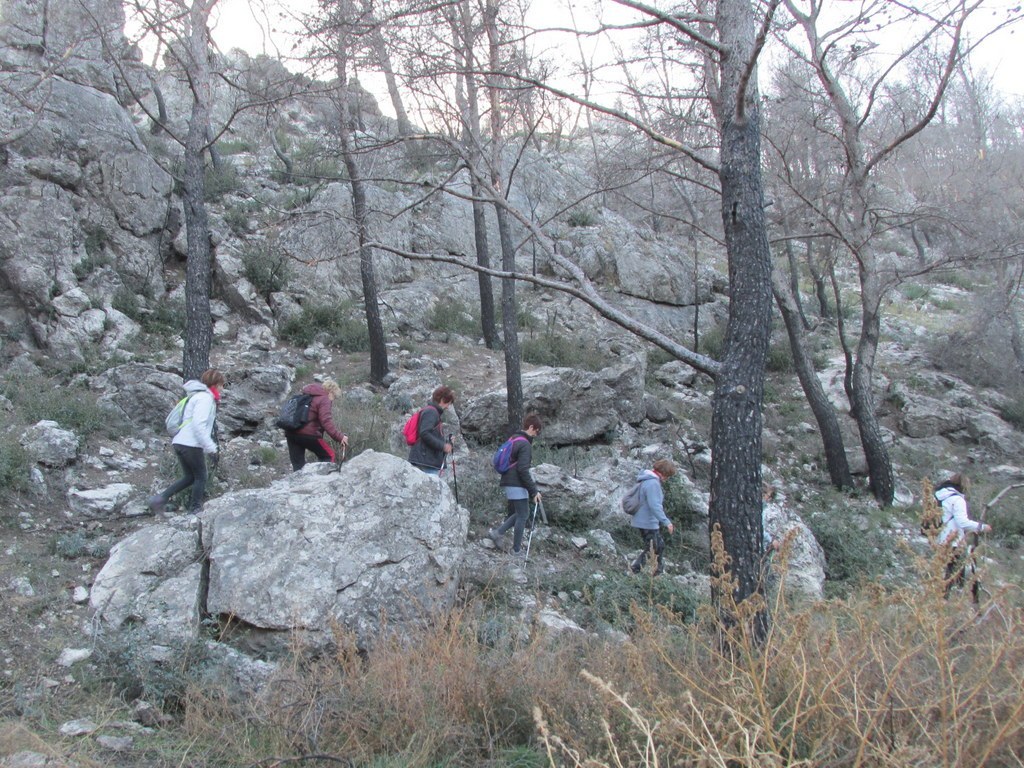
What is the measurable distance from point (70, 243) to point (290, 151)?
1048cm

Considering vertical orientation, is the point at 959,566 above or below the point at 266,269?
below

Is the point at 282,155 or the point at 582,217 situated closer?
the point at 282,155

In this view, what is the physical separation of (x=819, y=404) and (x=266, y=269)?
11.6m

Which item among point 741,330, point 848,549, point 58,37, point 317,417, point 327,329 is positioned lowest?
point 848,549

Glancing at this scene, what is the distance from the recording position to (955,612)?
3.04 meters

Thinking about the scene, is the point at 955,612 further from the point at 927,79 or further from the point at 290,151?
the point at 290,151

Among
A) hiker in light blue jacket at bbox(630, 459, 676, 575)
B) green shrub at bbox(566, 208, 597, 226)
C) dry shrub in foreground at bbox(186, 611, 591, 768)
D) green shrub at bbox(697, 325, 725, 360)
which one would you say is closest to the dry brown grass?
dry shrub in foreground at bbox(186, 611, 591, 768)

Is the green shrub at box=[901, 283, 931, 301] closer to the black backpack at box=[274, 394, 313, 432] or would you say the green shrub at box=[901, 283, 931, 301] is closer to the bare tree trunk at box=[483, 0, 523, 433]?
the bare tree trunk at box=[483, 0, 523, 433]

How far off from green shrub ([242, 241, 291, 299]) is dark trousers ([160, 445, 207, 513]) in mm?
9508

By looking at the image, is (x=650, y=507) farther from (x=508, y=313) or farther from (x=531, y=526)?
(x=508, y=313)

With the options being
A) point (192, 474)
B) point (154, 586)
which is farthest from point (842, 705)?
point (192, 474)

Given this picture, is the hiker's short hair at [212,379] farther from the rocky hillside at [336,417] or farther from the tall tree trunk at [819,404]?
the tall tree trunk at [819,404]

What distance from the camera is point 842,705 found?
8.83 feet

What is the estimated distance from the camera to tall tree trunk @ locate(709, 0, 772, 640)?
4969mm
